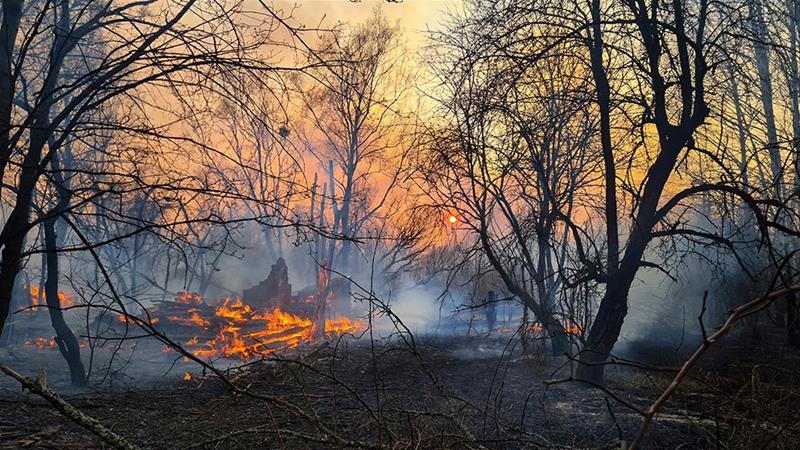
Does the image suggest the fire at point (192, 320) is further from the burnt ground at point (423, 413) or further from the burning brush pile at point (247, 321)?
the burnt ground at point (423, 413)

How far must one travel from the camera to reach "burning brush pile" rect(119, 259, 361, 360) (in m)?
16.5

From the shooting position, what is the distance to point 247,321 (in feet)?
58.4

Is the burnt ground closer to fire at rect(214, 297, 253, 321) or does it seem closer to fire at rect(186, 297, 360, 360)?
fire at rect(186, 297, 360, 360)

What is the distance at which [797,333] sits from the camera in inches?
438

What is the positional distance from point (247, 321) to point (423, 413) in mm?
15479

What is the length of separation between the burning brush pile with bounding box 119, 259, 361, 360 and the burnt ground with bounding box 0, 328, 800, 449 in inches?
333

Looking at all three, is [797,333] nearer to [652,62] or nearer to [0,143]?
[652,62]

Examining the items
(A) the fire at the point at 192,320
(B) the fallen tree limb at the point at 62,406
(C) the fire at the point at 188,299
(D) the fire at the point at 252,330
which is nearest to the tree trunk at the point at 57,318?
(D) the fire at the point at 252,330

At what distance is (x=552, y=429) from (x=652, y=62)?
15.5ft

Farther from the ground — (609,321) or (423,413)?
(609,321)

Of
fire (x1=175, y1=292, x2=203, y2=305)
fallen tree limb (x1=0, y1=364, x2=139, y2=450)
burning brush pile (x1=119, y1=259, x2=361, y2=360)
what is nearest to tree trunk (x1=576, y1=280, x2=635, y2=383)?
fallen tree limb (x1=0, y1=364, x2=139, y2=450)

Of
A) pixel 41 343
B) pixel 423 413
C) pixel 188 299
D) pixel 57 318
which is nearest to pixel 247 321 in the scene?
pixel 188 299

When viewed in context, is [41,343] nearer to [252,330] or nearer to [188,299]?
[188,299]

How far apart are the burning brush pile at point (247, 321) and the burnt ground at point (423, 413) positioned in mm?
8464
